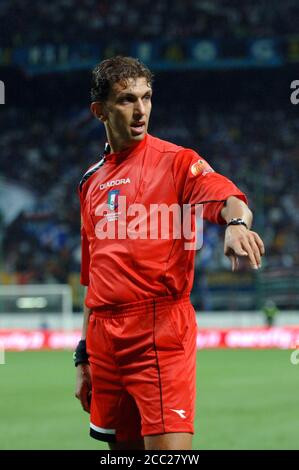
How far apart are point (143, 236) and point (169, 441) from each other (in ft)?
2.73

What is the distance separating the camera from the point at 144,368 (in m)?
4.00

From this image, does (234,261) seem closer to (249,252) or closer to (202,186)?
(249,252)

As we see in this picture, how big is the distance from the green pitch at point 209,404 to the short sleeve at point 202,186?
159 inches

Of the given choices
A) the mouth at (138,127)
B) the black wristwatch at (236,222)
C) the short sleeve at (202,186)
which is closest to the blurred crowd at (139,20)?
the mouth at (138,127)

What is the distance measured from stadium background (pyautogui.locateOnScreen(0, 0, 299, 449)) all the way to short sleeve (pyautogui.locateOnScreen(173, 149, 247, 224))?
1301 cm

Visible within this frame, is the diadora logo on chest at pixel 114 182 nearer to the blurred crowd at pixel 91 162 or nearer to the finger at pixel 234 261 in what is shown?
the finger at pixel 234 261

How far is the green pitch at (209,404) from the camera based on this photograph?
802 cm

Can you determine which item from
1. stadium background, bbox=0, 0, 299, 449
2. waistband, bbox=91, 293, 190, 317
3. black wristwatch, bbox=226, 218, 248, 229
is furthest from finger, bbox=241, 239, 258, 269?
stadium background, bbox=0, 0, 299, 449

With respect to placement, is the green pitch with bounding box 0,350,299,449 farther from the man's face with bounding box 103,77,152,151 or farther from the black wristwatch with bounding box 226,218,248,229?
the black wristwatch with bounding box 226,218,248,229

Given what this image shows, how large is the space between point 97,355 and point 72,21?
1033 inches

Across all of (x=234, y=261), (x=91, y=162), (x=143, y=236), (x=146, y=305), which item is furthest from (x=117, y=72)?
(x=91, y=162)

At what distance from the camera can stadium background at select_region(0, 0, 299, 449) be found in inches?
813

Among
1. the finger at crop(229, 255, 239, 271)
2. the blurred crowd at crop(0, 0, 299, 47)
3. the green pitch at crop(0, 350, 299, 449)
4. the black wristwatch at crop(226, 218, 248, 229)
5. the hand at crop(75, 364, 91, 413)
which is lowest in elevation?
the green pitch at crop(0, 350, 299, 449)
